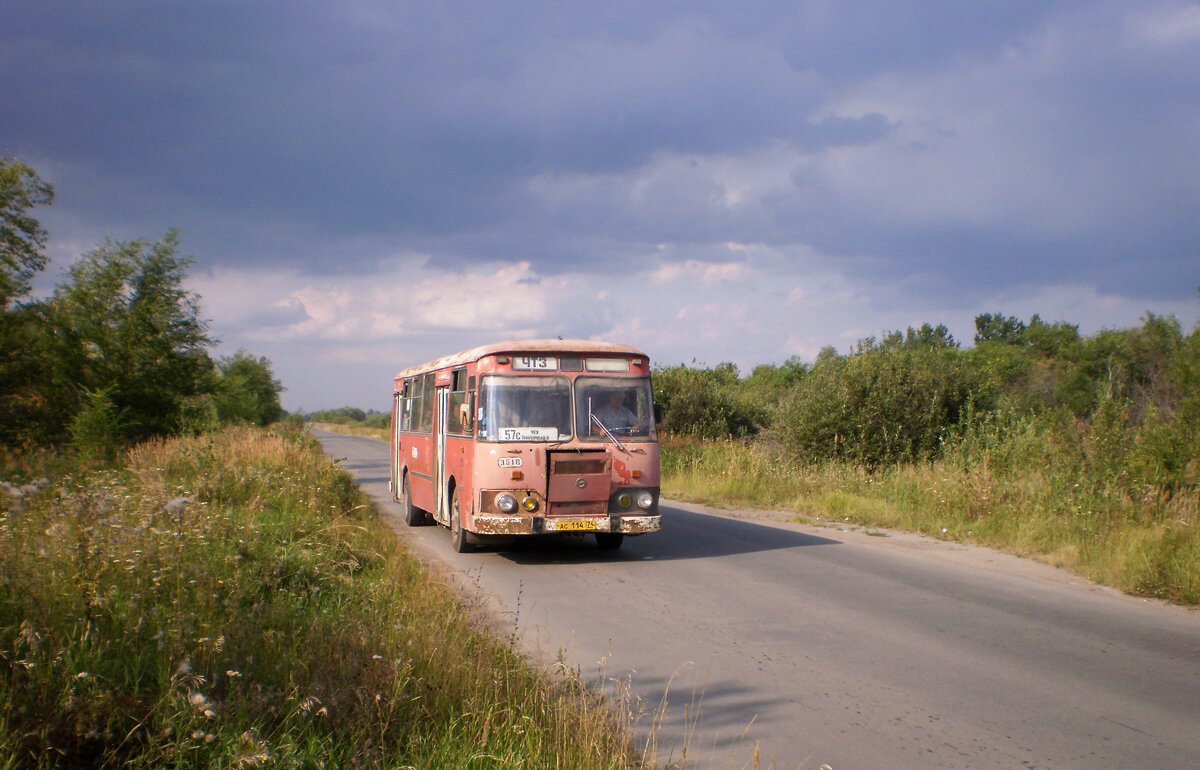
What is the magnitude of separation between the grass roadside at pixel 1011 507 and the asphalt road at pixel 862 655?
0.64m

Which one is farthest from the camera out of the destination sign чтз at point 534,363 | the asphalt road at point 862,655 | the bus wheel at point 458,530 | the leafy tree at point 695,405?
the leafy tree at point 695,405

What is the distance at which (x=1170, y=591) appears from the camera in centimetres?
870

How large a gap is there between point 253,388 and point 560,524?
6615 centimetres

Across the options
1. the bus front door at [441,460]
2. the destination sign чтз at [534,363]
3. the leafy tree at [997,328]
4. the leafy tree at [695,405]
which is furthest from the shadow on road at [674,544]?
the leafy tree at [997,328]

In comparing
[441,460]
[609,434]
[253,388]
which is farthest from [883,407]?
[253,388]

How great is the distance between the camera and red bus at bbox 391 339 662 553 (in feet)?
34.6

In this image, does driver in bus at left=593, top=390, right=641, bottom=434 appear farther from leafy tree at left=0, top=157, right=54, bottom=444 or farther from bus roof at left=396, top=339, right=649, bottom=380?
leafy tree at left=0, top=157, right=54, bottom=444

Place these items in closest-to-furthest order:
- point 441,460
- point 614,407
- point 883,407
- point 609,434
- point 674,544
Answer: point 609,434
point 614,407
point 674,544
point 441,460
point 883,407

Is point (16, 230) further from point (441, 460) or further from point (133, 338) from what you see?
point (441, 460)

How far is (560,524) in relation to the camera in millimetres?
10570

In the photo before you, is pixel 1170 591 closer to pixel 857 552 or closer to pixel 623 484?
pixel 857 552

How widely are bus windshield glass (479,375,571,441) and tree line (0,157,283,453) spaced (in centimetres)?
1806

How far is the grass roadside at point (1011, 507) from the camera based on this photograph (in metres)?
9.47

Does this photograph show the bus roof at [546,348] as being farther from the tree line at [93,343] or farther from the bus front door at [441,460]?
the tree line at [93,343]
